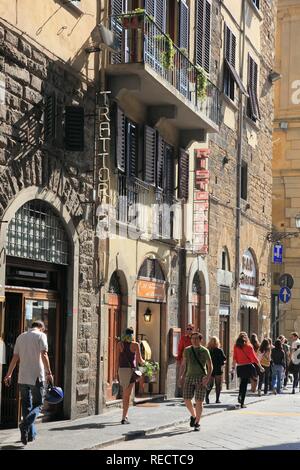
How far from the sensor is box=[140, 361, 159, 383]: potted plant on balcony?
20734 millimetres

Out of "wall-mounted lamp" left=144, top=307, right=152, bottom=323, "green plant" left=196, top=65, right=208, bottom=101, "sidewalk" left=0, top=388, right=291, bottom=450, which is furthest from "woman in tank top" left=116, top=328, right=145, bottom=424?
"green plant" left=196, top=65, right=208, bottom=101

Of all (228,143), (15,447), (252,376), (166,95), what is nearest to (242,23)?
(228,143)

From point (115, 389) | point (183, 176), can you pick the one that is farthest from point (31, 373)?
point (183, 176)

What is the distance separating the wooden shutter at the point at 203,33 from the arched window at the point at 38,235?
868 centimetres

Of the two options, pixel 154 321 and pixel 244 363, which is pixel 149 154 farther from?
pixel 244 363

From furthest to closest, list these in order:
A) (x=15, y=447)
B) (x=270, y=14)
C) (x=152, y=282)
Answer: (x=270, y=14), (x=152, y=282), (x=15, y=447)

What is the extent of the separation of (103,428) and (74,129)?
497cm

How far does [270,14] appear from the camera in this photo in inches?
1323

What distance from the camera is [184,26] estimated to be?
22.9 metres

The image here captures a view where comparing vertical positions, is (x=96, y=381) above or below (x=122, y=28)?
below

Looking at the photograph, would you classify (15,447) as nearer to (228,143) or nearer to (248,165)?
(228,143)

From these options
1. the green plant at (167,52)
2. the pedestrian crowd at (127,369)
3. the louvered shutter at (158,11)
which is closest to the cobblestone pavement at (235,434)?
the pedestrian crowd at (127,369)
